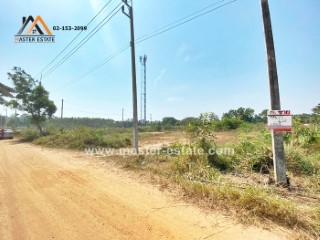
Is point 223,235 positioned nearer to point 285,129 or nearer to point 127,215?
point 127,215

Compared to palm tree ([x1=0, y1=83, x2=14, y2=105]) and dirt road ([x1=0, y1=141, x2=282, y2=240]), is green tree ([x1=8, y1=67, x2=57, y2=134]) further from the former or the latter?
dirt road ([x1=0, y1=141, x2=282, y2=240])

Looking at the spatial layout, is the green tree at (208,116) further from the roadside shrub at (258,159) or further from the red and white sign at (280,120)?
the red and white sign at (280,120)

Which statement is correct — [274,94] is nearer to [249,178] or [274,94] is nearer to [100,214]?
[249,178]

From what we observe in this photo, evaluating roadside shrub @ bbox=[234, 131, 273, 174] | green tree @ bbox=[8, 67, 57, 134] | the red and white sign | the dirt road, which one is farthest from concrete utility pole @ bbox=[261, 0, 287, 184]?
green tree @ bbox=[8, 67, 57, 134]

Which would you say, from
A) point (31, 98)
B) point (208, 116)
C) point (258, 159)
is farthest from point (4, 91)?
point (258, 159)

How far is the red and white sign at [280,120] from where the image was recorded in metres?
4.39

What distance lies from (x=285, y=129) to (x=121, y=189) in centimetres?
Answer: 377

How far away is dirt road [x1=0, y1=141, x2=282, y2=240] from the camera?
271 cm

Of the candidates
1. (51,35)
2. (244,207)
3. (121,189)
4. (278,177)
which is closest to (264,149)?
(278,177)

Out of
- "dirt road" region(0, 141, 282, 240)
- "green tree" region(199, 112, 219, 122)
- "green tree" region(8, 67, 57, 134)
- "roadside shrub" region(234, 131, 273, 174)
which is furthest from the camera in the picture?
"green tree" region(8, 67, 57, 134)

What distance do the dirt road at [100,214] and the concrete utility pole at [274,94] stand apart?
2073 mm

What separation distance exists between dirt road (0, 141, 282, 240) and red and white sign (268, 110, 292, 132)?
2414mm

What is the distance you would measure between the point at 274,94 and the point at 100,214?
4211 millimetres

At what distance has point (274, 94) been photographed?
14.9 ft
